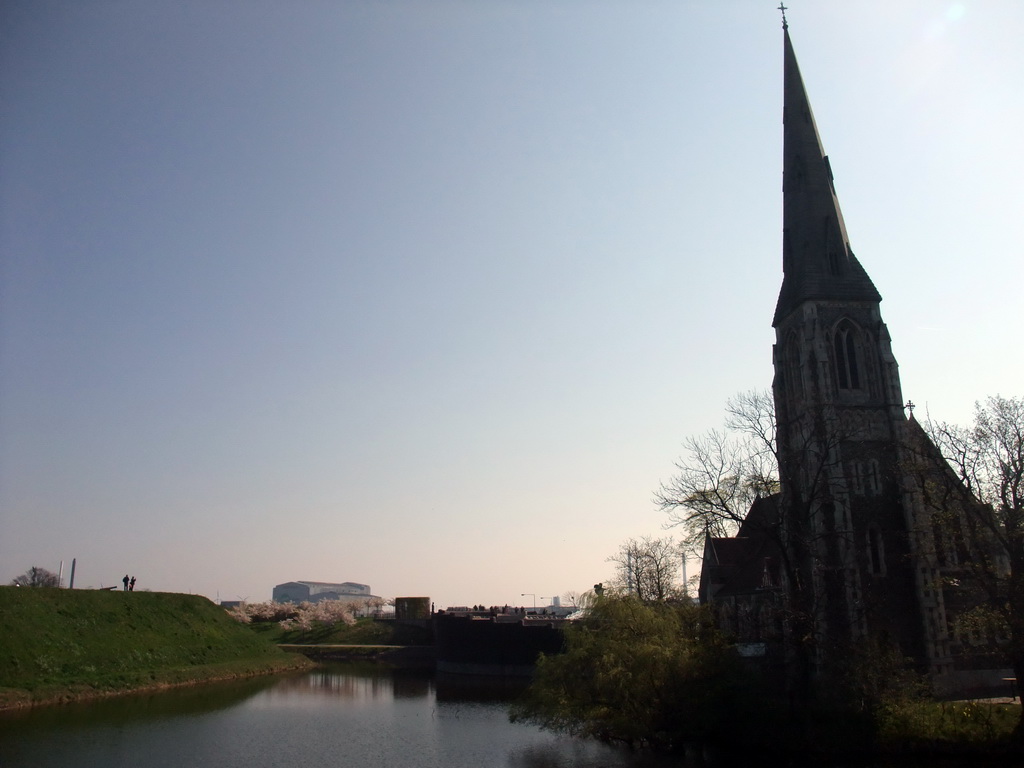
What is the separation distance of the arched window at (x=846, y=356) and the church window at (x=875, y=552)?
7.62 meters

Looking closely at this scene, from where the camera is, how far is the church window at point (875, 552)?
122 feet

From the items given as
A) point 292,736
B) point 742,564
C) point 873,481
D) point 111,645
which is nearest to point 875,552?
point 873,481

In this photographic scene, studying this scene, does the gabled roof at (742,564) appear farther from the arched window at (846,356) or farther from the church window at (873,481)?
the arched window at (846,356)

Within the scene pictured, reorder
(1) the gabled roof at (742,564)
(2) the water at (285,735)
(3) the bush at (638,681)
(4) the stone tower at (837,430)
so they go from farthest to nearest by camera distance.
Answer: (1) the gabled roof at (742,564) → (4) the stone tower at (837,430) → (2) the water at (285,735) → (3) the bush at (638,681)

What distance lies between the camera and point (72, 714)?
3553 cm

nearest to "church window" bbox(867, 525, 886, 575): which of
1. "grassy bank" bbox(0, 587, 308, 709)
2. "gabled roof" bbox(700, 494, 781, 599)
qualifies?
"gabled roof" bbox(700, 494, 781, 599)

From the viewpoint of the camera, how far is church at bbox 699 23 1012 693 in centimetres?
3441

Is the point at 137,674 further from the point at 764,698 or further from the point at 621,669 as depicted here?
the point at 764,698

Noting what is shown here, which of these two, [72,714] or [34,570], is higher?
[34,570]

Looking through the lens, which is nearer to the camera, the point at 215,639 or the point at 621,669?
the point at 621,669

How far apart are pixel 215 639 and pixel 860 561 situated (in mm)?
47213

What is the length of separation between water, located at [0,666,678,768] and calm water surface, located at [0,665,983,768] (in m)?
0.05

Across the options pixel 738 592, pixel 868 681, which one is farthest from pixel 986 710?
pixel 738 592

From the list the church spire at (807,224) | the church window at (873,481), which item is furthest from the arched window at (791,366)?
the church window at (873,481)
